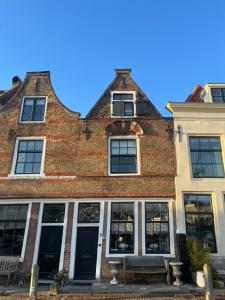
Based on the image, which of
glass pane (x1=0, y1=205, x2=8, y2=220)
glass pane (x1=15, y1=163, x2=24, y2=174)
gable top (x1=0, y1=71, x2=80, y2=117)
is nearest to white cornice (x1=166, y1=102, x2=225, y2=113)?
gable top (x1=0, y1=71, x2=80, y2=117)

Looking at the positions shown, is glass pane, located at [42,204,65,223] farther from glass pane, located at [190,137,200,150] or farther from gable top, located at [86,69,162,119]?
glass pane, located at [190,137,200,150]

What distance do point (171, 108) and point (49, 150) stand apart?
640 centimetres

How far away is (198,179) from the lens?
1354 cm

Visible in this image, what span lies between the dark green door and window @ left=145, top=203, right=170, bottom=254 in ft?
12.4

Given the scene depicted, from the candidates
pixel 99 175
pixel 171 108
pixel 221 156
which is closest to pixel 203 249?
pixel 221 156

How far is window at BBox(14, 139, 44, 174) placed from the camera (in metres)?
14.1

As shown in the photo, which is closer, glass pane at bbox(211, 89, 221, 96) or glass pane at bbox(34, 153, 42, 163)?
glass pane at bbox(34, 153, 42, 163)

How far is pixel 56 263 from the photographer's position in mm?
12359

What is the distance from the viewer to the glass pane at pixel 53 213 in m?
13.1

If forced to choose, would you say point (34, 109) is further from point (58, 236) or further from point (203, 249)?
point (203, 249)

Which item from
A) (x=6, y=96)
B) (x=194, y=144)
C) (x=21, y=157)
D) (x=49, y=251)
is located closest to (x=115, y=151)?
(x=194, y=144)

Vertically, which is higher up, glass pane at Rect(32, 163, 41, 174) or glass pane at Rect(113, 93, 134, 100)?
glass pane at Rect(113, 93, 134, 100)

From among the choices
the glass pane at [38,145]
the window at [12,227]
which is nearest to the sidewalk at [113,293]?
the window at [12,227]

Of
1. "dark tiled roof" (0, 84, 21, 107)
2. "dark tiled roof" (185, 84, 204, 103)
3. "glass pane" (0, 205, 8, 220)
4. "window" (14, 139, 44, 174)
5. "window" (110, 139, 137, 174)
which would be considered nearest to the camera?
"glass pane" (0, 205, 8, 220)
